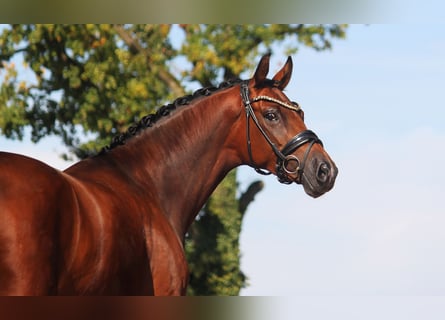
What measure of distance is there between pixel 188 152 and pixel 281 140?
0.75 meters

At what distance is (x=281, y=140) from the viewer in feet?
20.1

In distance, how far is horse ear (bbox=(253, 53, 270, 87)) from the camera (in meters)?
6.17

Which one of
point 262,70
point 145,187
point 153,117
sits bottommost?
point 145,187

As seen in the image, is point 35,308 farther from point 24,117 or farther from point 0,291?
point 24,117

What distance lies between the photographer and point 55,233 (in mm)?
4566

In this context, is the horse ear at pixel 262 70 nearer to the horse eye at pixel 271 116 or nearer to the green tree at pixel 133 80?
the horse eye at pixel 271 116

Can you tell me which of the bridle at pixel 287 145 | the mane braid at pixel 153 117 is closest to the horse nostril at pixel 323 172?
the bridle at pixel 287 145

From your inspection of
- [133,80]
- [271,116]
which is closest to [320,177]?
[271,116]

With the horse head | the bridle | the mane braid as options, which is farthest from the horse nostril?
the mane braid

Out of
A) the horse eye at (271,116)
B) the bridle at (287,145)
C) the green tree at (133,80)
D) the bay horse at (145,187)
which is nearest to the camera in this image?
the bay horse at (145,187)

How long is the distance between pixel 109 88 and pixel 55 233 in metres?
9.94

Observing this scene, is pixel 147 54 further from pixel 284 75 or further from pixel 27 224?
pixel 27 224

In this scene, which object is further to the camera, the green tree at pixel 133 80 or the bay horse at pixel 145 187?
the green tree at pixel 133 80

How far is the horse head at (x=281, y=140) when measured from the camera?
606 centimetres
